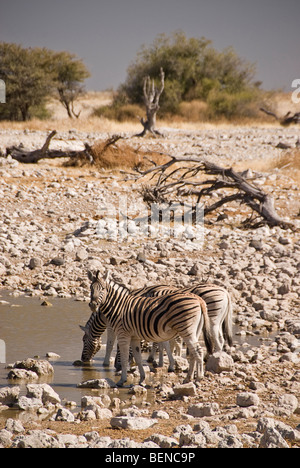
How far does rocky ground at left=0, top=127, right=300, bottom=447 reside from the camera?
477 centimetres

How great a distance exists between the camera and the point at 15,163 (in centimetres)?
1725

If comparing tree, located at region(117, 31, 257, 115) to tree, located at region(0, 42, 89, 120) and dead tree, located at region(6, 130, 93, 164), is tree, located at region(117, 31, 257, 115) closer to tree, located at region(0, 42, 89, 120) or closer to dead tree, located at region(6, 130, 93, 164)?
tree, located at region(0, 42, 89, 120)

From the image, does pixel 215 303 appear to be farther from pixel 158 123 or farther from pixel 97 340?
pixel 158 123

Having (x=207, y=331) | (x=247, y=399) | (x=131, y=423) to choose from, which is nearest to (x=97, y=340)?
(x=207, y=331)

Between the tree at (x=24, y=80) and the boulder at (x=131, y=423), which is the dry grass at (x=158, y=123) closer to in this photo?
the tree at (x=24, y=80)

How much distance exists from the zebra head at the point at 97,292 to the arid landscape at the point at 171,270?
0.90 m

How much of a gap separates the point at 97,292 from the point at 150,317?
2.49ft

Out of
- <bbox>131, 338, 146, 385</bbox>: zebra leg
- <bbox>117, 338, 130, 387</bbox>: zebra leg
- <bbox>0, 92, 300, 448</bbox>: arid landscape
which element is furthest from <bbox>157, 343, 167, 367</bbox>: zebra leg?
<bbox>117, 338, 130, 387</bbox>: zebra leg

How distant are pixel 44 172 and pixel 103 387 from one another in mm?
11337

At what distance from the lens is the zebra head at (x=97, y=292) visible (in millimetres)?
6605

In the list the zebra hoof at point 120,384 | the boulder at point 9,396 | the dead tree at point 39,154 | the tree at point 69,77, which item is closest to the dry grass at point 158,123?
the tree at point 69,77

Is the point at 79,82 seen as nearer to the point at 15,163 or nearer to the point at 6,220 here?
the point at 15,163
